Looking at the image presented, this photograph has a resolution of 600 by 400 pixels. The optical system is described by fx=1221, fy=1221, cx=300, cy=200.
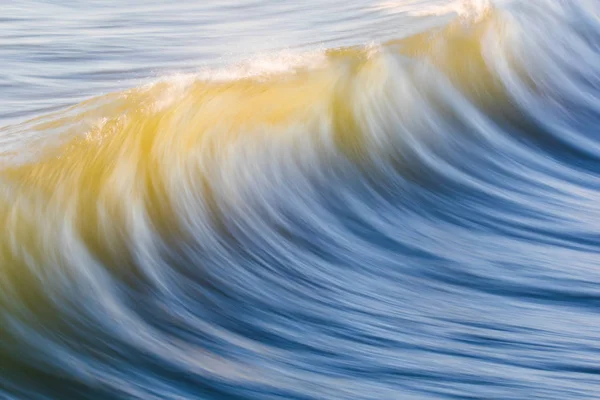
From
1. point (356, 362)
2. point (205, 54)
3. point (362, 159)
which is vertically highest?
point (205, 54)

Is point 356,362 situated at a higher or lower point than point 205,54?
lower

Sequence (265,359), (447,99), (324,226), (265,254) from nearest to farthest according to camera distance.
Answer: (265,359)
(265,254)
(324,226)
(447,99)

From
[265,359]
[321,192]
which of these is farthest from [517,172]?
[265,359]

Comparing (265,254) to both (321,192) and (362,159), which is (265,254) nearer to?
(321,192)

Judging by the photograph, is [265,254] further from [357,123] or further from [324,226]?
[357,123]

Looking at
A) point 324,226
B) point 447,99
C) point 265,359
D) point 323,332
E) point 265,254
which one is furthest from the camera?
point 447,99

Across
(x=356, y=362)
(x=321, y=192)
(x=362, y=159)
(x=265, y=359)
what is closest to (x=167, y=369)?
(x=265, y=359)

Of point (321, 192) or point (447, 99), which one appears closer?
point (321, 192)
